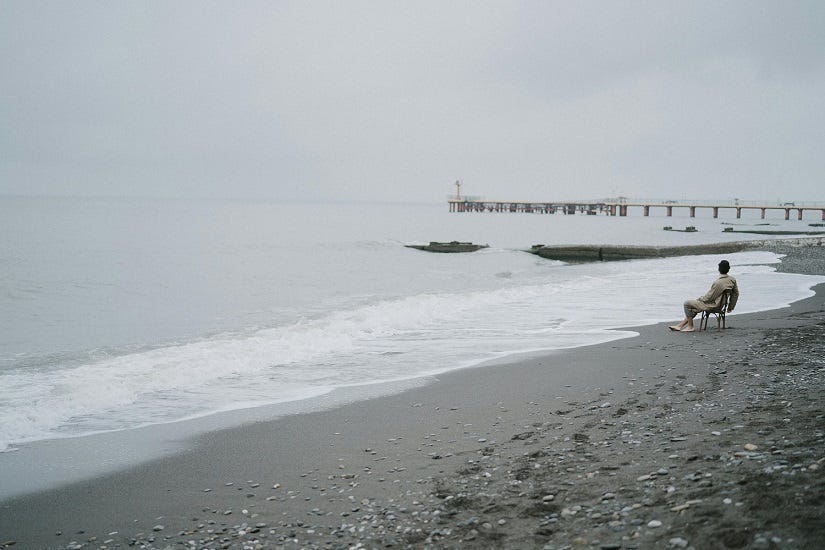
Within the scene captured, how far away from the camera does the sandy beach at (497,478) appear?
3.93m

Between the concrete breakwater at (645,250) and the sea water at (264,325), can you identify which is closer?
the sea water at (264,325)

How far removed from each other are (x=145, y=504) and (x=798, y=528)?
4618 mm

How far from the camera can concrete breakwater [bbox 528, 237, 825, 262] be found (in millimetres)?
39531

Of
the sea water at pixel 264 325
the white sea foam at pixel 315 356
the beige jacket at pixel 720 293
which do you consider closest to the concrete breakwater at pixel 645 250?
the sea water at pixel 264 325

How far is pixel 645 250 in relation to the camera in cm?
4100

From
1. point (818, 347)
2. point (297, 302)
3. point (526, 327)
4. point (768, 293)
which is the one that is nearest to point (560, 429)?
point (818, 347)

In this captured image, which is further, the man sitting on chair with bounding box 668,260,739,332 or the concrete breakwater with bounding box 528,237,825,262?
the concrete breakwater with bounding box 528,237,825,262

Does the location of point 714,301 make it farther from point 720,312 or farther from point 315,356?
point 315,356

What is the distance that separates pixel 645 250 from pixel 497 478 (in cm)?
3900

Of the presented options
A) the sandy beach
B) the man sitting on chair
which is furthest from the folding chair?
the sandy beach

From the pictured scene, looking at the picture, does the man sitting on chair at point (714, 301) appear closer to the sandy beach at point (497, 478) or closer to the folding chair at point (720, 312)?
the folding chair at point (720, 312)

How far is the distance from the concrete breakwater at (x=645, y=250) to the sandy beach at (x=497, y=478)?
33.7 meters

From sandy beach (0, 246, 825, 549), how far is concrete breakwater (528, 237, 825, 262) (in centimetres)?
3374

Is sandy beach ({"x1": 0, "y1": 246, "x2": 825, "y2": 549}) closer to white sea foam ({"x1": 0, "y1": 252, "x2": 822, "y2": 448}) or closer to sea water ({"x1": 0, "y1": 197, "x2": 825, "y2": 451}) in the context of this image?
white sea foam ({"x1": 0, "y1": 252, "x2": 822, "y2": 448})
